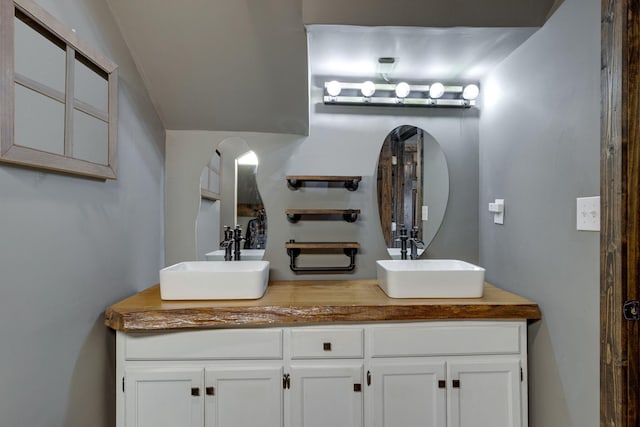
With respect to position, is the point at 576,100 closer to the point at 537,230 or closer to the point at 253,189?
the point at 537,230

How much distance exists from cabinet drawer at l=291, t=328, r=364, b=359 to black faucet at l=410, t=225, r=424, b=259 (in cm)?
74

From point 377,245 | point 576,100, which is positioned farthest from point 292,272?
point 576,100

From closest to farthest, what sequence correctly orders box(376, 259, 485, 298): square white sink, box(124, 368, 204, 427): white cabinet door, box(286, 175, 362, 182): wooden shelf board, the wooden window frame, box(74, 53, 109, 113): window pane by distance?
the wooden window frame
box(74, 53, 109, 113): window pane
box(124, 368, 204, 427): white cabinet door
box(376, 259, 485, 298): square white sink
box(286, 175, 362, 182): wooden shelf board

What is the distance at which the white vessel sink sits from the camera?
2012 mm

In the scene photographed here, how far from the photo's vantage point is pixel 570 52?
1.33 metres

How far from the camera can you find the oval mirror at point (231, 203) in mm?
2045

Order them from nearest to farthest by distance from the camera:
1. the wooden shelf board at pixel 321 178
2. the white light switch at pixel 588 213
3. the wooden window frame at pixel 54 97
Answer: the wooden window frame at pixel 54 97 → the white light switch at pixel 588 213 → the wooden shelf board at pixel 321 178

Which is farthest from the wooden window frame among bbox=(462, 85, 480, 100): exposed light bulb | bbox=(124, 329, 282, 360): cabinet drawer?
bbox=(462, 85, 480, 100): exposed light bulb

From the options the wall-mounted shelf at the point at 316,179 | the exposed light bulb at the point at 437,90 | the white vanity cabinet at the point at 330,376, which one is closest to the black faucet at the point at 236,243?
the wall-mounted shelf at the point at 316,179

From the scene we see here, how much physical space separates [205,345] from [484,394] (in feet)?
4.09

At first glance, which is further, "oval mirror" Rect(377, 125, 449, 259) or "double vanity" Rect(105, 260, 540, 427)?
"oval mirror" Rect(377, 125, 449, 259)

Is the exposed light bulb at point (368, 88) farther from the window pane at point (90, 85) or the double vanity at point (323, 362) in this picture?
the window pane at point (90, 85)

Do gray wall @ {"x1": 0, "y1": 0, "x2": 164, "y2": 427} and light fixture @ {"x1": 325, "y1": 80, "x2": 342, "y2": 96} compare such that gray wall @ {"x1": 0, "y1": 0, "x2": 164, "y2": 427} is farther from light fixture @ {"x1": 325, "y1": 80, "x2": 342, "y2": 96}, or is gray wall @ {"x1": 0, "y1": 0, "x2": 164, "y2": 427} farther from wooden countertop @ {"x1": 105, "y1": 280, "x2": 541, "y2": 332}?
light fixture @ {"x1": 325, "y1": 80, "x2": 342, "y2": 96}

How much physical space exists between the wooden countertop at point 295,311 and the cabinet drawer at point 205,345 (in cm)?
4
